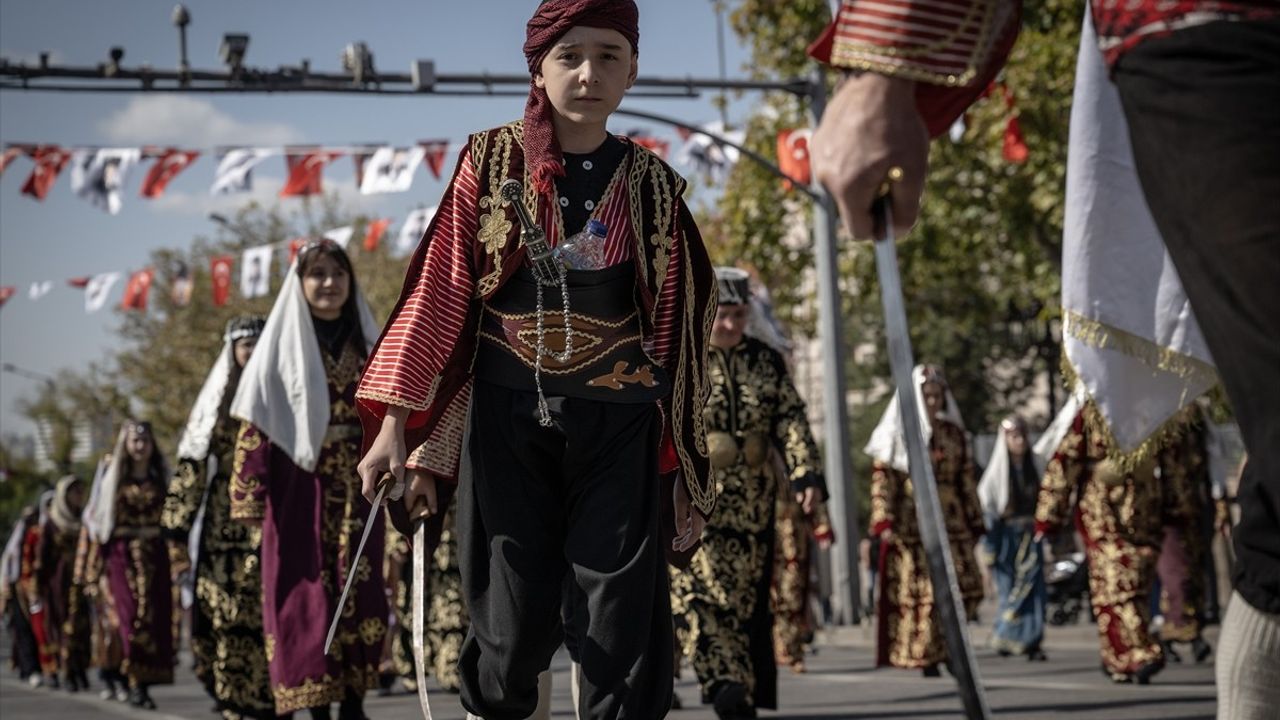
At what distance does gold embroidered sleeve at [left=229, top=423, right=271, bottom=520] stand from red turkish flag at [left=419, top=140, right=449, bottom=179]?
13302 mm

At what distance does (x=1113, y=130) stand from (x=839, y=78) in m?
0.73

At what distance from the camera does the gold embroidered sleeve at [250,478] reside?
27.3 ft

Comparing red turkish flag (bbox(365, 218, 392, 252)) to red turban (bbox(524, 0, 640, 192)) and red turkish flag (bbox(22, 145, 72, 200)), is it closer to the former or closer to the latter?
red turkish flag (bbox(22, 145, 72, 200))

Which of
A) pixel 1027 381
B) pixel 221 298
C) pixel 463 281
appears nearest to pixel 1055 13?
pixel 221 298

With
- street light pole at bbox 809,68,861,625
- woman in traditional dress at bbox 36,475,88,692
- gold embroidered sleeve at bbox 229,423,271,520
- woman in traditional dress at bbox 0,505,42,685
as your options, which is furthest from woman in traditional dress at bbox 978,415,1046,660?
woman in traditional dress at bbox 0,505,42,685

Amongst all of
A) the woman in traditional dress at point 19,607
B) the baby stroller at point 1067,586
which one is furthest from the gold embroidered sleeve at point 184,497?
the baby stroller at point 1067,586

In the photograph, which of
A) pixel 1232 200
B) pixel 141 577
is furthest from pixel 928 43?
pixel 141 577

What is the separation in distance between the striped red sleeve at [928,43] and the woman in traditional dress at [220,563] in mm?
6409

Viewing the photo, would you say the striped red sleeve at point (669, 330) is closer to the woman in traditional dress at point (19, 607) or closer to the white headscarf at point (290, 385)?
the white headscarf at point (290, 385)

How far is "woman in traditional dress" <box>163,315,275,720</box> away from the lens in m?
8.55

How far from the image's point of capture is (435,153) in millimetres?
21547

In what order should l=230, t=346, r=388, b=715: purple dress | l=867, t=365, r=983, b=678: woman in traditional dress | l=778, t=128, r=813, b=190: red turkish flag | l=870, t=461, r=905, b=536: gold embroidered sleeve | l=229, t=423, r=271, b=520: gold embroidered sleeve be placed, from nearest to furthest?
l=230, t=346, r=388, b=715: purple dress
l=229, t=423, r=271, b=520: gold embroidered sleeve
l=867, t=365, r=983, b=678: woman in traditional dress
l=870, t=461, r=905, b=536: gold embroidered sleeve
l=778, t=128, r=813, b=190: red turkish flag

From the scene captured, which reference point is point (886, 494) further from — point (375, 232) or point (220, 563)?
point (375, 232)

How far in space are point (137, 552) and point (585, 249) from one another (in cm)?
995
